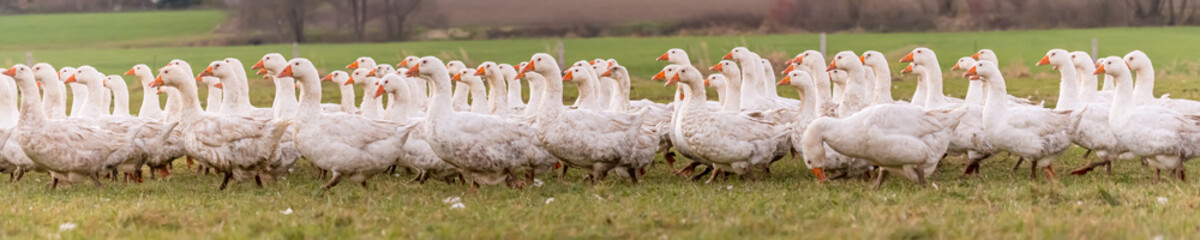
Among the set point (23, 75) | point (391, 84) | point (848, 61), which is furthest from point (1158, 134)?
point (23, 75)

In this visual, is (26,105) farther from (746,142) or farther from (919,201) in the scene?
(919,201)

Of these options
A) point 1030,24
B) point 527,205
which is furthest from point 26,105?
point 1030,24

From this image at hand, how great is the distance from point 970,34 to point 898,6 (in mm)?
2808

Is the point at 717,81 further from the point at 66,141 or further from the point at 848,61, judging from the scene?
the point at 66,141

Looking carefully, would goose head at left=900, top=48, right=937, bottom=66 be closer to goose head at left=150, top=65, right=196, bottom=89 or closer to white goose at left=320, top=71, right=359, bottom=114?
white goose at left=320, top=71, right=359, bottom=114

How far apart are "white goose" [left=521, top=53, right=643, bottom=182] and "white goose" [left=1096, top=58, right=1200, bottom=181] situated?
14.5 feet

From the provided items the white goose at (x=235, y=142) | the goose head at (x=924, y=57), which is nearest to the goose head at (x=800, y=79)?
the goose head at (x=924, y=57)

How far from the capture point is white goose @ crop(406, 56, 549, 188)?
10914 mm

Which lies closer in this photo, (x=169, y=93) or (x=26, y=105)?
(x=26, y=105)

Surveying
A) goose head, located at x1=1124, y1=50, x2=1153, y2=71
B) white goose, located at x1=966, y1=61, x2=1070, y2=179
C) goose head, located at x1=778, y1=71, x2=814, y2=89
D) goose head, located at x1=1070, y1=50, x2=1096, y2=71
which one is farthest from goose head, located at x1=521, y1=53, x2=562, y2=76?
goose head, located at x1=1124, y1=50, x2=1153, y2=71

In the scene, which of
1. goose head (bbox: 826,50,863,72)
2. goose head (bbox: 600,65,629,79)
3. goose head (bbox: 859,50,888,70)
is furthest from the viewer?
goose head (bbox: 600,65,629,79)

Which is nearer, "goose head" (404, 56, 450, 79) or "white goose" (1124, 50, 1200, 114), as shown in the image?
"goose head" (404, 56, 450, 79)

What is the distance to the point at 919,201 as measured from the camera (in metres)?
9.29

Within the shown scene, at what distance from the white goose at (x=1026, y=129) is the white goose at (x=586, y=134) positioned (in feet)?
10.8
